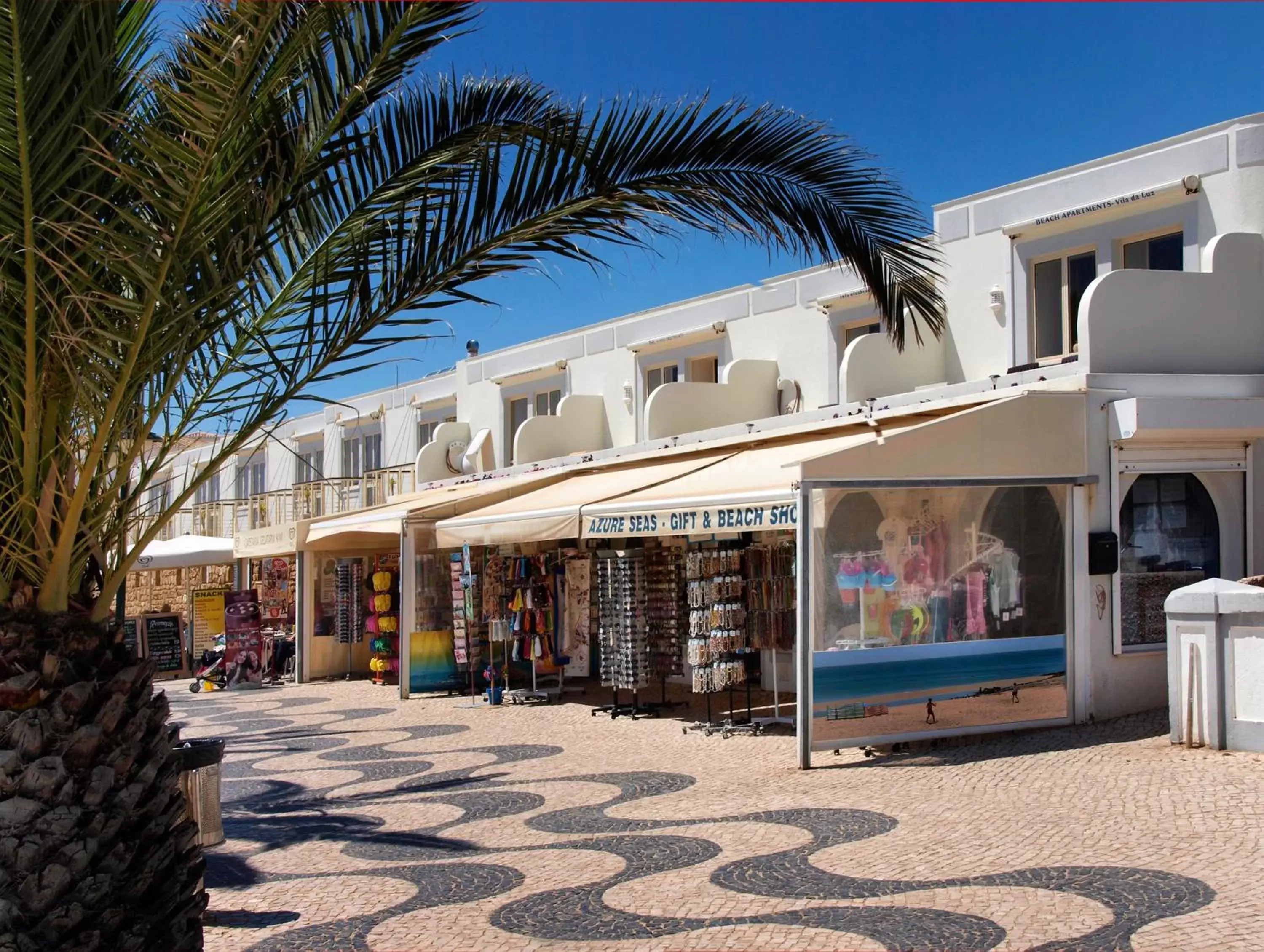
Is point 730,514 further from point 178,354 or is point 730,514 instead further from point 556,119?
point 178,354

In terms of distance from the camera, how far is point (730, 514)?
11.3 metres

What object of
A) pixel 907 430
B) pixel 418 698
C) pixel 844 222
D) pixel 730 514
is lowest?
pixel 418 698

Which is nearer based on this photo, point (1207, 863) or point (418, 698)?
point (1207, 863)

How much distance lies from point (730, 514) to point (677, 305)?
9.11m

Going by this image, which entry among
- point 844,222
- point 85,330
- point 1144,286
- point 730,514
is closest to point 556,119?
point 844,222

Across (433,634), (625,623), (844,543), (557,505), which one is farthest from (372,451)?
(844,543)

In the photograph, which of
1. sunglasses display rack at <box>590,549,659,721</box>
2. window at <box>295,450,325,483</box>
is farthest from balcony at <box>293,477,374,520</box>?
sunglasses display rack at <box>590,549,659,721</box>

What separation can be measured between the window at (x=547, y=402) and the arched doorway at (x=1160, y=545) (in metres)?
12.8

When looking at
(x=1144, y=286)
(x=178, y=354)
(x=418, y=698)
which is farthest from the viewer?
(x=418, y=698)

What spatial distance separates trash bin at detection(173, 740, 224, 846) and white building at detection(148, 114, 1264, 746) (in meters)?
3.24

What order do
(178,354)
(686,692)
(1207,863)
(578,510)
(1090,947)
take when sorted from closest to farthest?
(178,354)
(1090,947)
(1207,863)
(578,510)
(686,692)

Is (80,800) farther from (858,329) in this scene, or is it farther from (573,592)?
(858,329)

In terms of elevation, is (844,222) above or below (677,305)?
below

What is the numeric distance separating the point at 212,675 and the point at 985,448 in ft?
48.3
